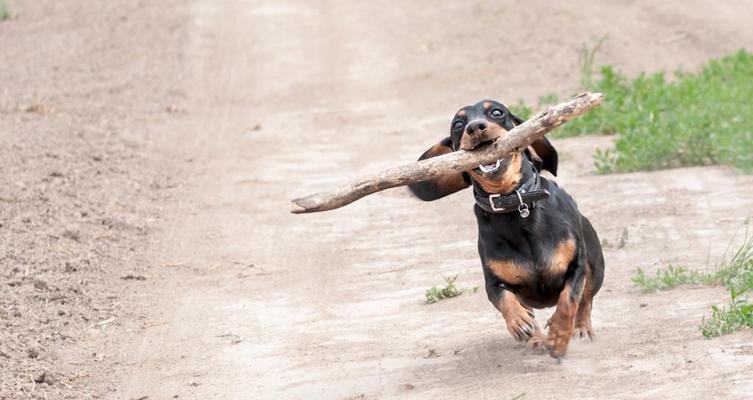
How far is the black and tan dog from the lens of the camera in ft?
18.8

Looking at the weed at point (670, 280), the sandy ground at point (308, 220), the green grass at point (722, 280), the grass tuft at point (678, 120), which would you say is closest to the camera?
the green grass at point (722, 280)

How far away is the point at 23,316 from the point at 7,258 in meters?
1.10

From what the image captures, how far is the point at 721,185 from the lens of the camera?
9133 millimetres

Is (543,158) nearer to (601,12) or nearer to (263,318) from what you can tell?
(263,318)

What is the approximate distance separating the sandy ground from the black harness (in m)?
0.76

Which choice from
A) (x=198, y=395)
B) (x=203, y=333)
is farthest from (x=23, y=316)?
(x=198, y=395)

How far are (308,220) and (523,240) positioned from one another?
4.24 metres

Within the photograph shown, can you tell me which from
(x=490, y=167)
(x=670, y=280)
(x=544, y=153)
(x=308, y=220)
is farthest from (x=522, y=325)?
(x=308, y=220)

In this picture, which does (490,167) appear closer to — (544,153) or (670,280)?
(544,153)

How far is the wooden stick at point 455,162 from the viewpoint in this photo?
18.2 ft

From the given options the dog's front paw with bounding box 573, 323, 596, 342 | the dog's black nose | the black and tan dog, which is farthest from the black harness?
the dog's front paw with bounding box 573, 323, 596, 342

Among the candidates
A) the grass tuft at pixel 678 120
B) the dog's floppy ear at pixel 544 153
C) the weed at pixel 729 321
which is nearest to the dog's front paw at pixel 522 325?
the weed at pixel 729 321

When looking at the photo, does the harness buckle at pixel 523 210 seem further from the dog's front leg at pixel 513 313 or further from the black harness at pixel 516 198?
the dog's front leg at pixel 513 313

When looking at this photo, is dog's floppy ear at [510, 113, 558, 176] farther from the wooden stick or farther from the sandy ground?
the sandy ground
